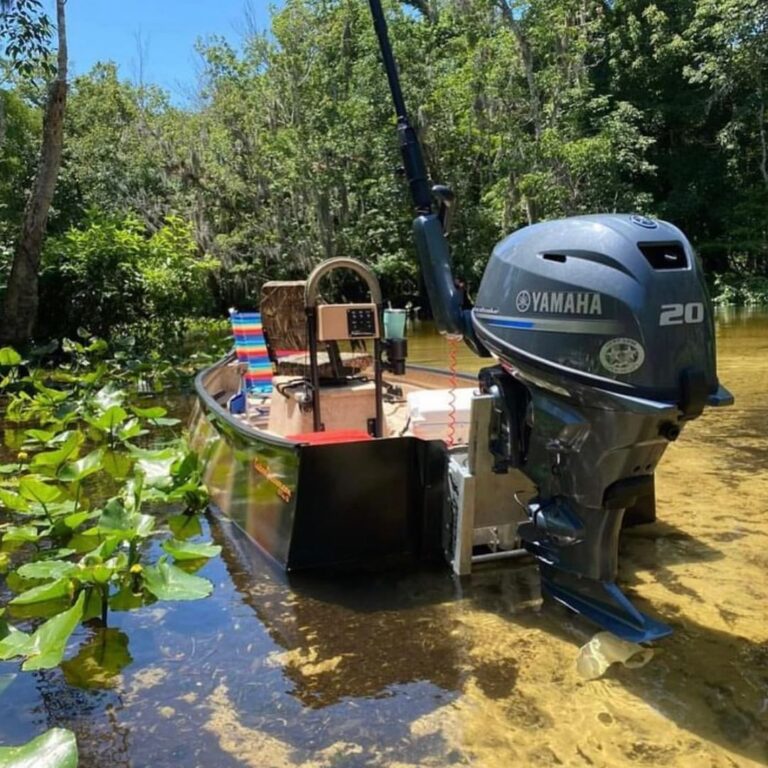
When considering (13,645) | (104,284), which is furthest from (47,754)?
(104,284)

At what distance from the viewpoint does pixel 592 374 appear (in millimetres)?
2809

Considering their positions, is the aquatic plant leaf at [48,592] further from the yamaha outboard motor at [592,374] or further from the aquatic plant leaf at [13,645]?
the yamaha outboard motor at [592,374]

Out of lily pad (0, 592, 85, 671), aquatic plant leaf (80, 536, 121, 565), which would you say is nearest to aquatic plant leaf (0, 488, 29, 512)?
aquatic plant leaf (80, 536, 121, 565)

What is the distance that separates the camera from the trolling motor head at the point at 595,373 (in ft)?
9.02

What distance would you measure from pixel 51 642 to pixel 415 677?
1360 mm

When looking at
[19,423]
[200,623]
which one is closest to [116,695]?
[200,623]

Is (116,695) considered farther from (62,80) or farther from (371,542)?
(62,80)

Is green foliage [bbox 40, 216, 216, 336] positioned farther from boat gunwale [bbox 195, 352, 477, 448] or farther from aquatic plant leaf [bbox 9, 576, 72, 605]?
aquatic plant leaf [bbox 9, 576, 72, 605]

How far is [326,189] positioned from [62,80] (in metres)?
15.5

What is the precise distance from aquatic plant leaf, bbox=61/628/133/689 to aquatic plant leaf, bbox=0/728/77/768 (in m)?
1.24

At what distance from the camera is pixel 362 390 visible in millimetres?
5117

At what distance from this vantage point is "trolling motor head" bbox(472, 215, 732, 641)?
2.75 meters

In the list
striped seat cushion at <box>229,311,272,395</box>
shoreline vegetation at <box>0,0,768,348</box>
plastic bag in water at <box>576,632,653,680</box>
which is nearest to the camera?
plastic bag in water at <box>576,632,653,680</box>

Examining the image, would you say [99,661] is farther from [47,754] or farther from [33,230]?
[33,230]
